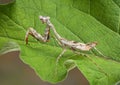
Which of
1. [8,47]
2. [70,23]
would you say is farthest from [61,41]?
[8,47]

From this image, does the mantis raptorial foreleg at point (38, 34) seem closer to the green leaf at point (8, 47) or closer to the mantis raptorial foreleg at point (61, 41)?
the mantis raptorial foreleg at point (61, 41)

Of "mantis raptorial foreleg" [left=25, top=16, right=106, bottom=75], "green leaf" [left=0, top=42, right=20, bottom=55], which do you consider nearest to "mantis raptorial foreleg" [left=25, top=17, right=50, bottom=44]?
"mantis raptorial foreleg" [left=25, top=16, right=106, bottom=75]

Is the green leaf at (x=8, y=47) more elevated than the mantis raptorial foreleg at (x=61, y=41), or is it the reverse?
the green leaf at (x=8, y=47)

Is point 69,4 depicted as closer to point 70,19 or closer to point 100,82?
point 70,19

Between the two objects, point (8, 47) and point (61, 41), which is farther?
point (61, 41)

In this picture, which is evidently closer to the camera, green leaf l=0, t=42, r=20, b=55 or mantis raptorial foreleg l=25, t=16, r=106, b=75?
green leaf l=0, t=42, r=20, b=55

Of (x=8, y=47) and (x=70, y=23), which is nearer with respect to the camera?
(x=8, y=47)

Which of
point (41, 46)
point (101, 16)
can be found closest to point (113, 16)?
point (101, 16)

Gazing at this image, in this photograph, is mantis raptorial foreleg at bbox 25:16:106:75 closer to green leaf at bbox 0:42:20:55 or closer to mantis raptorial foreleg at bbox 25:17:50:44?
mantis raptorial foreleg at bbox 25:17:50:44

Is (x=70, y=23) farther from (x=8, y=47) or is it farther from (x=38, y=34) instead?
(x=8, y=47)

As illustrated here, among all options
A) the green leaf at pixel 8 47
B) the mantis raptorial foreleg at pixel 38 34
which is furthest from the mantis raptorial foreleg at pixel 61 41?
the green leaf at pixel 8 47

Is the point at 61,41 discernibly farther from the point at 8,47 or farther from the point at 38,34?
the point at 8,47
